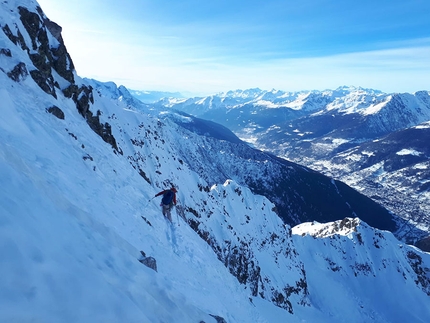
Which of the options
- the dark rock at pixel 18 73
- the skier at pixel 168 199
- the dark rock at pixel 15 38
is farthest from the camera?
the dark rock at pixel 15 38

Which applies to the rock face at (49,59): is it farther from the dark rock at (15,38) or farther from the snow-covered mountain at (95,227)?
the snow-covered mountain at (95,227)

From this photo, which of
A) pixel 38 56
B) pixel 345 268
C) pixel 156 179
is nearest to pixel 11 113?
pixel 38 56

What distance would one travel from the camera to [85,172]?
60.7ft

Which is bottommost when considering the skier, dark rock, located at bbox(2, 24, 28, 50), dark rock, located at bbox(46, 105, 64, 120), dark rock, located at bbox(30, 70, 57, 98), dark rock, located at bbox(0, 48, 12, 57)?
the skier

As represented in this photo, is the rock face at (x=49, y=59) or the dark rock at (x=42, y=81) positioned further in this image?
the rock face at (x=49, y=59)

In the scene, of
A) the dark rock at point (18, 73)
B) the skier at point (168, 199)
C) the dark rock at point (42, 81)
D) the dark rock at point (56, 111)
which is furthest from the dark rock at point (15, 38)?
the skier at point (168, 199)

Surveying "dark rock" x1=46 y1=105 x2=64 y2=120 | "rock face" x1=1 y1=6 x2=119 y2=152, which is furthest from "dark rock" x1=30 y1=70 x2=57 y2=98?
"dark rock" x1=46 y1=105 x2=64 y2=120

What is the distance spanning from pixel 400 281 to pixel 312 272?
98.1ft

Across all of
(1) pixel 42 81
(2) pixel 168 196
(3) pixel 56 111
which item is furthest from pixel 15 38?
(2) pixel 168 196

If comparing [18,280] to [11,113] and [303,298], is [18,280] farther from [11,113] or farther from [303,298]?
[303,298]

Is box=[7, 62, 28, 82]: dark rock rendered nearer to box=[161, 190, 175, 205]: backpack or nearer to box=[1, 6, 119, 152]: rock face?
box=[1, 6, 119, 152]: rock face

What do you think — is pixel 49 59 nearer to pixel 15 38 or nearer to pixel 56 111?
pixel 15 38

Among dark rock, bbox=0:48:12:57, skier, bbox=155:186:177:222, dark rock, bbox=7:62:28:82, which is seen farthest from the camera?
dark rock, bbox=0:48:12:57

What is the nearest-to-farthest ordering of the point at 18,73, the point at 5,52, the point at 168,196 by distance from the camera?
the point at 168,196 → the point at 18,73 → the point at 5,52
